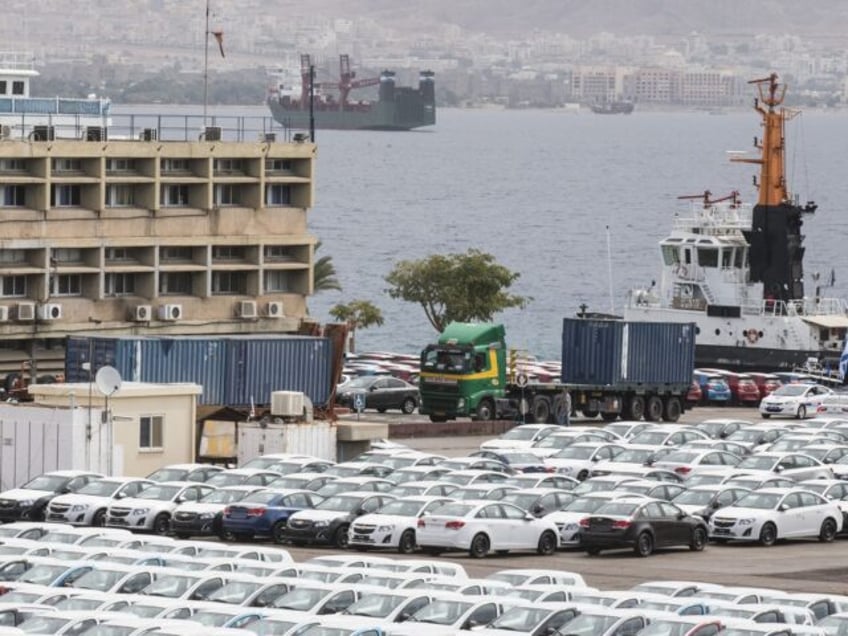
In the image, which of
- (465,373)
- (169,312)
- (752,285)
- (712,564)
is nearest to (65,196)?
(169,312)

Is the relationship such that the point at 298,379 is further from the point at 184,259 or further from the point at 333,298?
the point at 333,298

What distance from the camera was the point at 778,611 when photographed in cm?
3862

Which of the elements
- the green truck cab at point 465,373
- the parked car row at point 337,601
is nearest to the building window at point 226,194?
the green truck cab at point 465,373

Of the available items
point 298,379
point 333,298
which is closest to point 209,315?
point 298,379

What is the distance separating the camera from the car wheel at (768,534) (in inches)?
2132

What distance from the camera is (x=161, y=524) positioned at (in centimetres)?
5350

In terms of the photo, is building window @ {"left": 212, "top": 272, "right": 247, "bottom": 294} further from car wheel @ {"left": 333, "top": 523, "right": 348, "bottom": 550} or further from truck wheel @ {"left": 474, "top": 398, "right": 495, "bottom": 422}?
car wheel @ {"left": 333, "top": 523, "right": 348, "bottom": 550}

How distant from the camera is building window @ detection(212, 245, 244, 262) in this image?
283ft

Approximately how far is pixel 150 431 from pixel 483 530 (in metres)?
14.3

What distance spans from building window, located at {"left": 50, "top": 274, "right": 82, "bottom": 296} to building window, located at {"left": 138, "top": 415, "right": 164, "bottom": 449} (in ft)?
62.9

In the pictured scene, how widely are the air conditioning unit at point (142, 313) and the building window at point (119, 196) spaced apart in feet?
10.3

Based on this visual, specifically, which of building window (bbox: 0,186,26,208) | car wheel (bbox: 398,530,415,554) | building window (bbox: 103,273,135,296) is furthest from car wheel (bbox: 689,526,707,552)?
building window (bbox: 103,273,135,296)

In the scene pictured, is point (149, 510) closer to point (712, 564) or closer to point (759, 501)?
point (712, 564)

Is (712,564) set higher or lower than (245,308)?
lower
